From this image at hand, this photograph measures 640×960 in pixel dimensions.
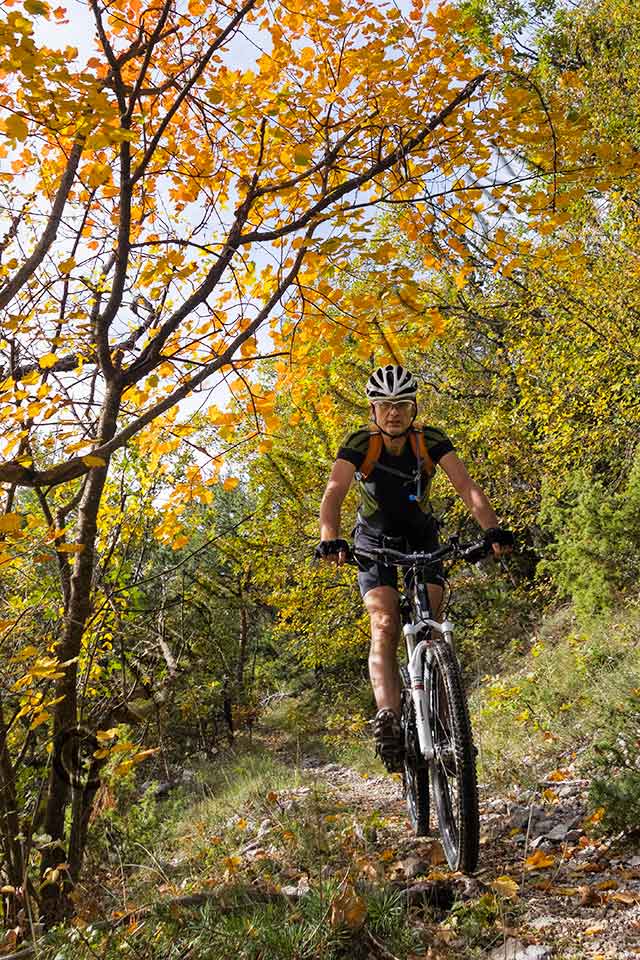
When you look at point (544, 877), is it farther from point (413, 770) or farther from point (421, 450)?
point (421, 450)

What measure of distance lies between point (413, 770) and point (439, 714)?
0.68 meters

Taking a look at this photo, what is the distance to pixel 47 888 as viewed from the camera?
4.00m

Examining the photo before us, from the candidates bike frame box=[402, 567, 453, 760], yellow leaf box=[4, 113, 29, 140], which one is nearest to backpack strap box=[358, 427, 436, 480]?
bike frame box=[402, 567, 453, 760]

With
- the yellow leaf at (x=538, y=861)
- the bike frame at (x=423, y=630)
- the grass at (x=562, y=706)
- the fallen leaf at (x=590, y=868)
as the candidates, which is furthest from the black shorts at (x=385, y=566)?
the fallen leaf at (x=590, y=868)

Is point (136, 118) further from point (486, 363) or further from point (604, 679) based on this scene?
point (486, 363)

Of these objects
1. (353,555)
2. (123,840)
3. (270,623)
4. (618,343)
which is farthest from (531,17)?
(123,840)

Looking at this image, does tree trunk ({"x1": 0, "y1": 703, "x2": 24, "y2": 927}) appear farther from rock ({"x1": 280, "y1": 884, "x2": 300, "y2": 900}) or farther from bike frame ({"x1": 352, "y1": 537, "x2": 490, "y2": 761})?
bike frame ({"x1": 352, "y1": 537, "x2": 490, "y2": 761})

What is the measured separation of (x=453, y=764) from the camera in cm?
327

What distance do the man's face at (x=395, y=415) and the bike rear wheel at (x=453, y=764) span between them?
1209 mm

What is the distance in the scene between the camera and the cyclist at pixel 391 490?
3738mm

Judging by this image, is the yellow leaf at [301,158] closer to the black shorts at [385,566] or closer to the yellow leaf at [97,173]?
the yellow leaf at [97,173]

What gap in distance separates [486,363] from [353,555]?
33.5 ft

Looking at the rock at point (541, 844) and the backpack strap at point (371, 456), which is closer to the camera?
the rock at point (541, 844)

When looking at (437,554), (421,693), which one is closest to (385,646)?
(421,693)
